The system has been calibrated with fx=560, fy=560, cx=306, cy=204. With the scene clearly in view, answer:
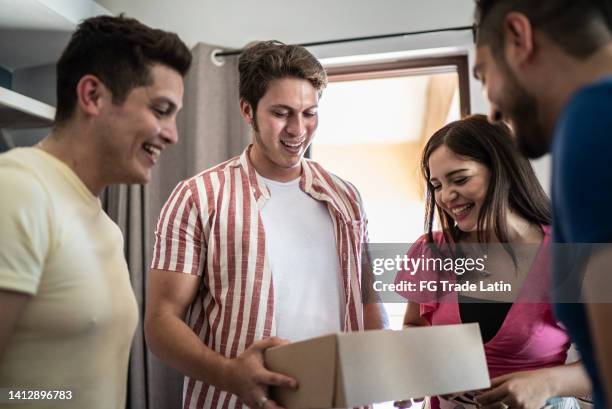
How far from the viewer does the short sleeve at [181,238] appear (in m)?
1.26

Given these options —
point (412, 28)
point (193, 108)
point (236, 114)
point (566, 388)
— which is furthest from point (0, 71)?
point (566, 388)

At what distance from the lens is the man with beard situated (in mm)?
526

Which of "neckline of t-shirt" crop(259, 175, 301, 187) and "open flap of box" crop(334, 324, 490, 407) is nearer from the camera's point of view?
"open flap of box" crop(334, 324, 490, 407)

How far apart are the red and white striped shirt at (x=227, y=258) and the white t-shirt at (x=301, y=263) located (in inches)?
0.8

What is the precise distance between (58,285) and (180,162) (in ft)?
5.22

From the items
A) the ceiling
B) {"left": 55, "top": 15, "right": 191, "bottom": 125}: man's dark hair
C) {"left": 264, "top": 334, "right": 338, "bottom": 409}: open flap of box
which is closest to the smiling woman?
{"left": 264, "top": 334, "right": 338, "bottom": 409}: open flap of box

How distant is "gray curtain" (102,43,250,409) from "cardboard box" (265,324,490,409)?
1.35 m

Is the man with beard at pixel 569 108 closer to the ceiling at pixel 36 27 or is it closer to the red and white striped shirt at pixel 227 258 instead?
the red and white striped shirt at pixel 227 258

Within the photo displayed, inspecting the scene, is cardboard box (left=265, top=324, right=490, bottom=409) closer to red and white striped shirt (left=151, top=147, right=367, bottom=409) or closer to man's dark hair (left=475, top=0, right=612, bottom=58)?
red and white striped shirt (left=151, top=147, right=367, bottom=409)

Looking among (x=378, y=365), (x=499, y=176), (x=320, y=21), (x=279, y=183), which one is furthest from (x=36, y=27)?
(x=378, y=365)

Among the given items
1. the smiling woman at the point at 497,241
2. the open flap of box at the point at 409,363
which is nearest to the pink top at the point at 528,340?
the smiling woman at the point at 497,241

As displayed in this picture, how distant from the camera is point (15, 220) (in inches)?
28.2

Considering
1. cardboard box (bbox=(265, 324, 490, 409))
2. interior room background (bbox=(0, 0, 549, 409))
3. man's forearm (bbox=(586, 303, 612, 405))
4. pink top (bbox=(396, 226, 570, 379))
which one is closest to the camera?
man's forearm (bbox=(586, 303, 612, 405))

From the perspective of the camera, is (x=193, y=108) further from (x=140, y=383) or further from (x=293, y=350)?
(x=293, y=350)
